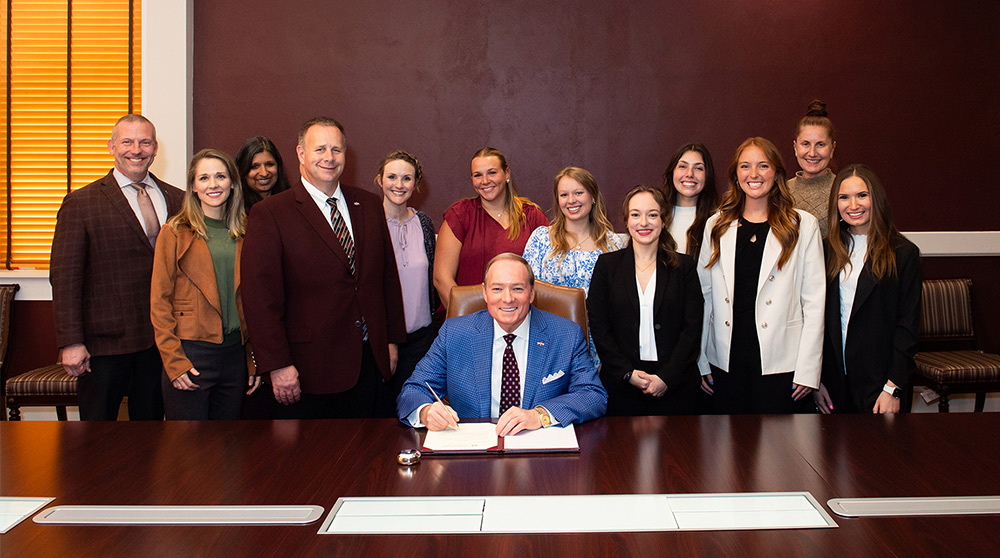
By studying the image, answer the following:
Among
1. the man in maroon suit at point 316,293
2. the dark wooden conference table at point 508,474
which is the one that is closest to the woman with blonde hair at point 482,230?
the man in maroon suit at point 316,293

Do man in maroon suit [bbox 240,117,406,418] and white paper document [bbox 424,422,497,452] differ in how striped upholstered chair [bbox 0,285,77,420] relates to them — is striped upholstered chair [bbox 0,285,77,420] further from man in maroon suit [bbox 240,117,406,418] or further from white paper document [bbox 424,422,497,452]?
white paper document [bbox 424,422,497,452]

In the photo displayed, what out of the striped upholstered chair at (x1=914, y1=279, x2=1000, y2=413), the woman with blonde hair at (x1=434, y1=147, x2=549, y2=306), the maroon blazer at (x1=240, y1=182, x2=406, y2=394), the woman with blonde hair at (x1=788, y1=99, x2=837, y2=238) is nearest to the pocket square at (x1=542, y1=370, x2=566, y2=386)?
the maroon blazer at (x1=240, y1=182, x2=406, y2=394)

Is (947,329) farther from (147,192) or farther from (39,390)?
(39,390)

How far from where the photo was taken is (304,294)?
115 inches

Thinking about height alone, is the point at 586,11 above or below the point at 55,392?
above

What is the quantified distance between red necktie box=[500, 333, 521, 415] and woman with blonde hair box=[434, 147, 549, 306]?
3.92 ft

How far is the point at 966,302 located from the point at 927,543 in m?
3.99

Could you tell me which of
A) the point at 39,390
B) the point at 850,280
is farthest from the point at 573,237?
the point at 39,390

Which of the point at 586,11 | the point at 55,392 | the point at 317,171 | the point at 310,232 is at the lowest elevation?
the point at 55,392

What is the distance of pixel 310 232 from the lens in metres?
2.92

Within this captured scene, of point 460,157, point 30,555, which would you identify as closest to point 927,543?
point 30,555

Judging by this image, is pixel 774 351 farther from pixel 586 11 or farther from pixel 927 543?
pixel 586 11

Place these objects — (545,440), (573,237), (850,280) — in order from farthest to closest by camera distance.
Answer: (573,237), (850,280), (545,440)

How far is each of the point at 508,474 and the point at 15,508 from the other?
113cm
